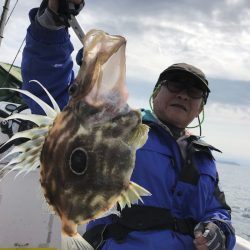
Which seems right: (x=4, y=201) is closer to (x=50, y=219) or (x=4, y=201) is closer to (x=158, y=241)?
(x=50, y=219)

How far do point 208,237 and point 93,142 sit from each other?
77.8 inches

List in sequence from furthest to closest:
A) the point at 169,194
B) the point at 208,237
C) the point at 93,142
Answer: the point at 169,194 → the point at 208,237 → the point at 93,142

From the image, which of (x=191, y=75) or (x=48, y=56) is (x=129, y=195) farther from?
(x=191, y=75)

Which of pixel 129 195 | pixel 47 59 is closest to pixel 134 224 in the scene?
pixel 47 59

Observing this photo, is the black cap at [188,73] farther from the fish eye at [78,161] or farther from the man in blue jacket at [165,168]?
the fish eye at [78,161]

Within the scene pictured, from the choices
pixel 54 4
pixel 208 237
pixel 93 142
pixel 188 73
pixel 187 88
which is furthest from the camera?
pixel 187 88

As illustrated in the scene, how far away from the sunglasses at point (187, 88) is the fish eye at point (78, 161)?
2433 mm

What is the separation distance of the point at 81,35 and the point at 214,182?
229 centimetres

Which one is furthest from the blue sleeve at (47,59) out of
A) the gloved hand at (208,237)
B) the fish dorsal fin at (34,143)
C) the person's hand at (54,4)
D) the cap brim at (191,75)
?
the gloved hand at (208,237)

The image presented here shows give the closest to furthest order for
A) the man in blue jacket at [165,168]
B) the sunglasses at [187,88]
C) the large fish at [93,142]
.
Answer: the large fish at [93,142]
the man in blue jacket at [165,168]
the sunglasses at [187,88]

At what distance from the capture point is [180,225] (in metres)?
3.75

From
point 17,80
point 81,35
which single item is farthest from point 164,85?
point 17,80

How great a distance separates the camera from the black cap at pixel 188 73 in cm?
406

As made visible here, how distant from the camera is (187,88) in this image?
4168 mm
